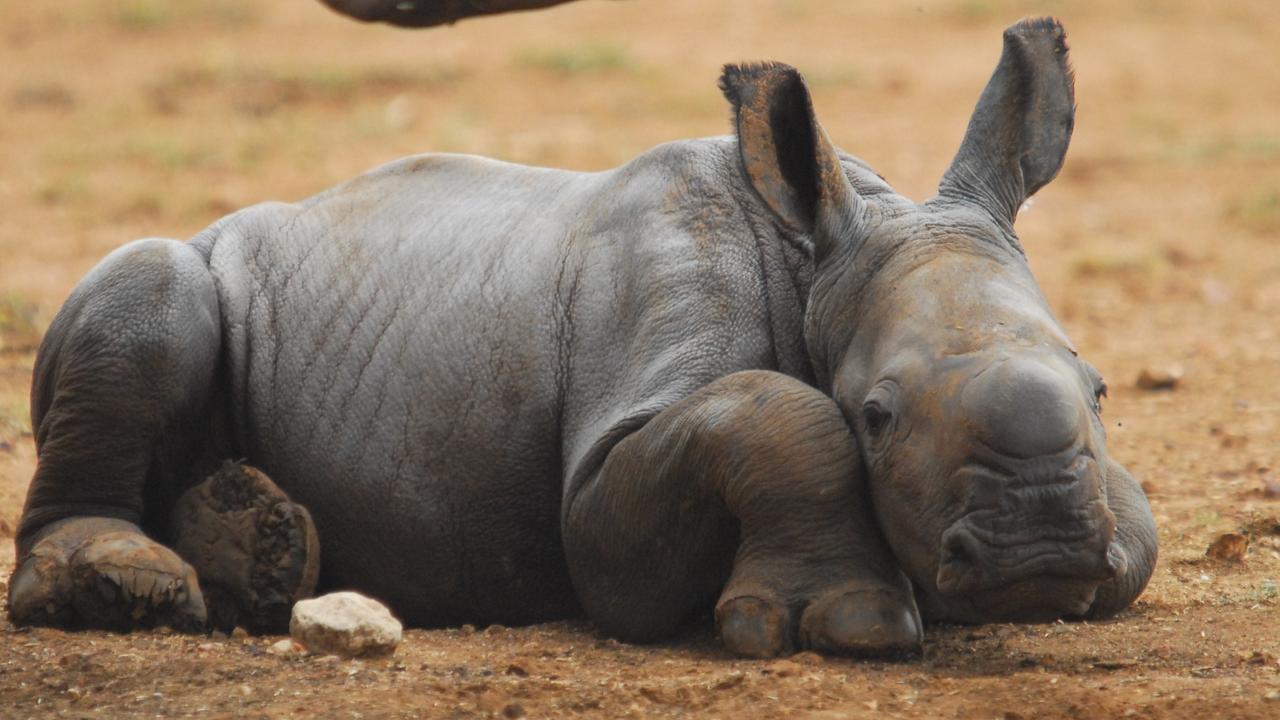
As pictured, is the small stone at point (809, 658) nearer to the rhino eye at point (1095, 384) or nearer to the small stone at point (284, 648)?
the rhino eye at point (1095, 384)

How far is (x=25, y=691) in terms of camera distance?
14.9 feet

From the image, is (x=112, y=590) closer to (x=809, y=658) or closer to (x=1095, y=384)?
(x=809, y=658)

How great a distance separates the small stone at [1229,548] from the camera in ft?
20.4

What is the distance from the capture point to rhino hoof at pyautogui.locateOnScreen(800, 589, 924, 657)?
4609mm

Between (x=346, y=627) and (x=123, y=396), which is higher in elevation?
(x=123, y=396)

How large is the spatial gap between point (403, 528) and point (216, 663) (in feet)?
3.86

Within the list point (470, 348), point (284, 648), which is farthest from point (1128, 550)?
point (284, 648)

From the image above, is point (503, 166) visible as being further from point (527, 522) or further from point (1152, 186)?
point (1152, 186)

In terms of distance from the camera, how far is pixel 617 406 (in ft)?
17.4

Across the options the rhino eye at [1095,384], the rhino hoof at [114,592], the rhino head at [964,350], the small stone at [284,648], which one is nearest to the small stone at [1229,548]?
the rhino head at [964,350]

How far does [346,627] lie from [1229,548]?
299 cm

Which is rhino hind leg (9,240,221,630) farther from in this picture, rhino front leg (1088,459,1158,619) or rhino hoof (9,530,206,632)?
rhino front leg (1088,459,1158,619)

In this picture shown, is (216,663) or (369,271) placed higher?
(369,271)

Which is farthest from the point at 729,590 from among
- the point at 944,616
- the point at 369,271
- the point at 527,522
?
the point at 369,271
